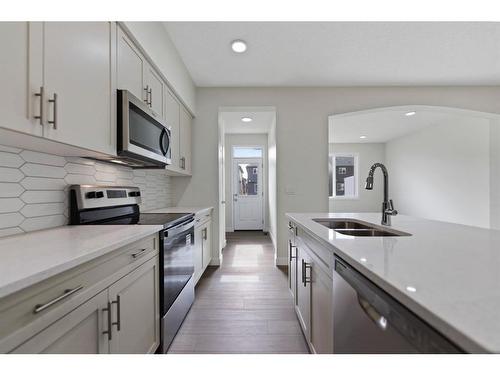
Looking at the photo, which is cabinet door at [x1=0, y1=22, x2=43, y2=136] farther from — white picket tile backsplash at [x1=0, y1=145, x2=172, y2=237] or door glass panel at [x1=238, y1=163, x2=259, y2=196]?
door glass panel at [x1=238, y1=163, x2=259, y2=196]

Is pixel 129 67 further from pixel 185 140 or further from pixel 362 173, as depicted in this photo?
pixel 362 173

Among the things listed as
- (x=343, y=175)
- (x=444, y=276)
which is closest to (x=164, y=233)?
(x=444, y=276)

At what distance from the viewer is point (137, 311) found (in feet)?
3.99

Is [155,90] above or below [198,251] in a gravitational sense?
above

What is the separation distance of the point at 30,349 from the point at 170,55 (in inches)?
96.9

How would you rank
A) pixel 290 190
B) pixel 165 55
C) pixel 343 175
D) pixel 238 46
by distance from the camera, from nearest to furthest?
1. pixel 165 55
2. pixel 238 46
3. pixel 290 190
4. pixel 343 175

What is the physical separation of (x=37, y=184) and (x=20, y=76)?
646 millimetres

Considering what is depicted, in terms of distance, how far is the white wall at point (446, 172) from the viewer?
4375 millimetres

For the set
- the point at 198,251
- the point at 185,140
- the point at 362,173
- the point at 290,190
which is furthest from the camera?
the point at 362,173
